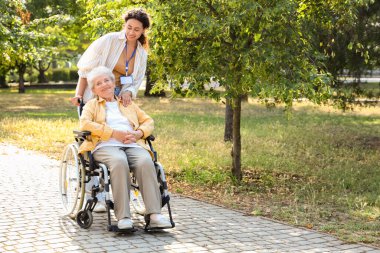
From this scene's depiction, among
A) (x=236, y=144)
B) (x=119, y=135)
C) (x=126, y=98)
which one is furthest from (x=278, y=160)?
(x=119, y=135)

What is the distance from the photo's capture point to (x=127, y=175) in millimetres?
5824

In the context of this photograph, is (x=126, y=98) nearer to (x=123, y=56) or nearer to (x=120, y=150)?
(x=123, y=56)

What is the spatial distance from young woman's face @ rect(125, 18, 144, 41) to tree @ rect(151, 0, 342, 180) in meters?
1.23

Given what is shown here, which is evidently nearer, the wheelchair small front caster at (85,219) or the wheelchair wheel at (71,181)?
the wheelchair small front caster at (85,219)

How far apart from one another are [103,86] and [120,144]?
0.60m

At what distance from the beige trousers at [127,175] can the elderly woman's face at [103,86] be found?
58 centimetres

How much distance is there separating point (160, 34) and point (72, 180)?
2227mm

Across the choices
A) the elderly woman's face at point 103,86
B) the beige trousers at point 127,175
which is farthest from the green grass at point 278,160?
the elderly woman's face at point 103,86

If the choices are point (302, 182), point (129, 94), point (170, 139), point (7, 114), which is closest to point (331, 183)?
point (302, 182)

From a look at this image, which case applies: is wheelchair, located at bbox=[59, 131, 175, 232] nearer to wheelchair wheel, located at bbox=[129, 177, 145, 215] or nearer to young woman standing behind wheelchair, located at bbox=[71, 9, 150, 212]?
wheelchair wheel, located at bbox=[129, 177, 145, 215]

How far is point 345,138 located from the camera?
51.0ft

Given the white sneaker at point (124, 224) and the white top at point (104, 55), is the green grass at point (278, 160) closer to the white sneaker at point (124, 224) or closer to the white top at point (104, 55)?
the white sneaker at point (124, 224)

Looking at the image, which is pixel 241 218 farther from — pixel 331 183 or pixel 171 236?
pixel 331 183

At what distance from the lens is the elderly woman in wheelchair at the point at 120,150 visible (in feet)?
19.0
